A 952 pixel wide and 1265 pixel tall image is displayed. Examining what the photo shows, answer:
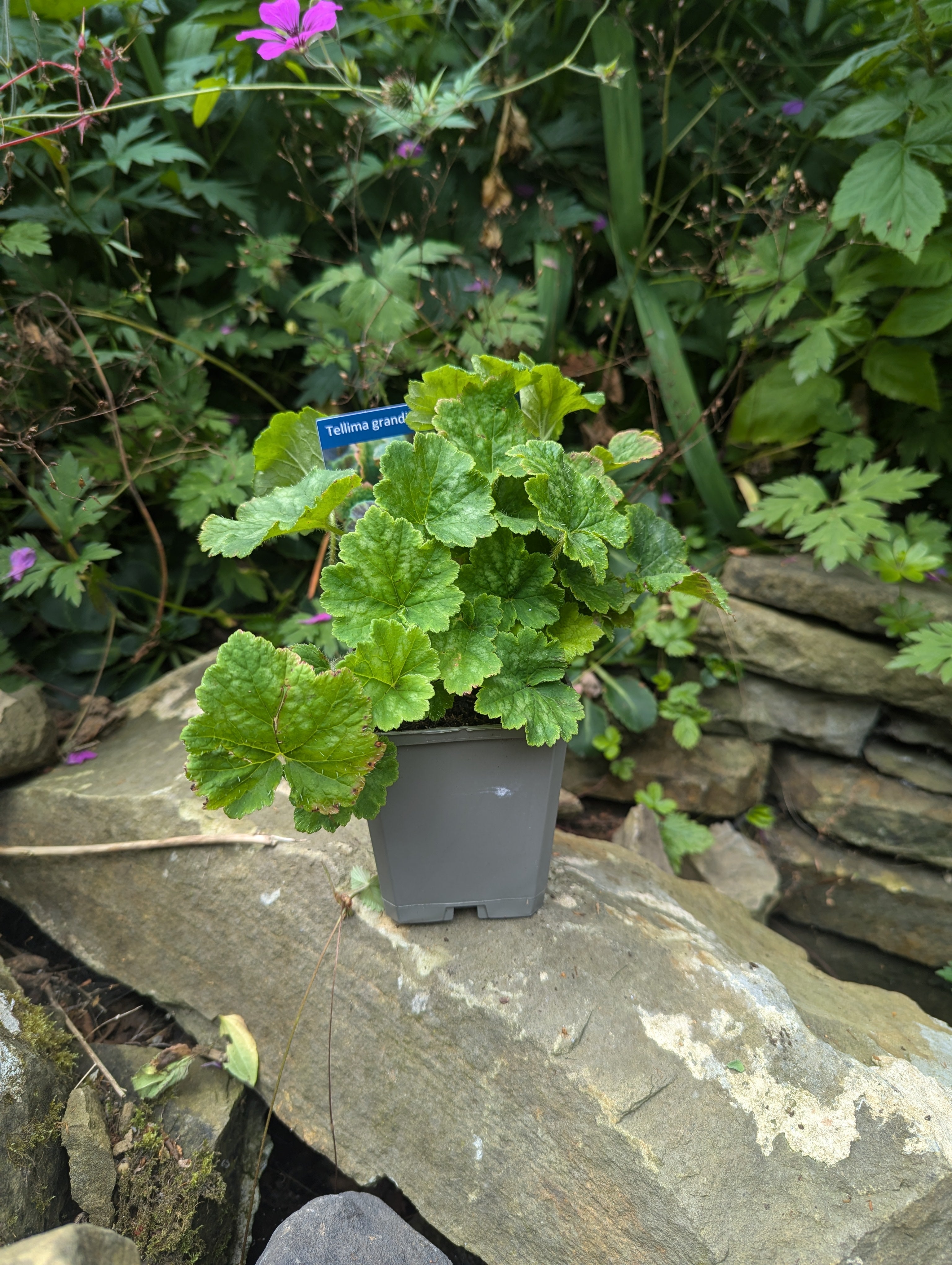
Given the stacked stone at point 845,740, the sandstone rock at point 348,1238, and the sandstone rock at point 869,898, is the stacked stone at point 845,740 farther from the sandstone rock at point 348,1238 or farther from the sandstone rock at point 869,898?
the sandstone rock at point 348,1238

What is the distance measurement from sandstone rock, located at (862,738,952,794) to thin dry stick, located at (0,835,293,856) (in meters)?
Answer: 1.90

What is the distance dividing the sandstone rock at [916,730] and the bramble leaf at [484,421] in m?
1.86

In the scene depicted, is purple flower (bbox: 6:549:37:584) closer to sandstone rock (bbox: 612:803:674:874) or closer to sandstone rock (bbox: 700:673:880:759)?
sandstone rock (bbox: 612:803:674:874)

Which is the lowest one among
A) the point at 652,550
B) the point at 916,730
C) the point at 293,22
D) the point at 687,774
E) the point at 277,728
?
the point at 687,774

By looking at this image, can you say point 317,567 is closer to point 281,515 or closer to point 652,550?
point 281,515

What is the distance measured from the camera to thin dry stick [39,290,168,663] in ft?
6.41

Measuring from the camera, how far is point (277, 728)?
3.47ft

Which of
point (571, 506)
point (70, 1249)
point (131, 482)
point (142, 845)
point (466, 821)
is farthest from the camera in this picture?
point (131, 482)

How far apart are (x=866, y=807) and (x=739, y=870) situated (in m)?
0.48

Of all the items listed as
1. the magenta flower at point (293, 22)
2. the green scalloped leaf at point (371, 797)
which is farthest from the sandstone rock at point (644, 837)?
the magenta flower at point (293, 22)

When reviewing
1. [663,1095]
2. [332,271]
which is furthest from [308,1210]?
[332,271]

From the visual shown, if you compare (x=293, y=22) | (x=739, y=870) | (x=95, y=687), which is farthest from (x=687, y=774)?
(x=293, y=22)

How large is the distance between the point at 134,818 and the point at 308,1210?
2.86 ft

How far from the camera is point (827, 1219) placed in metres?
1.17
